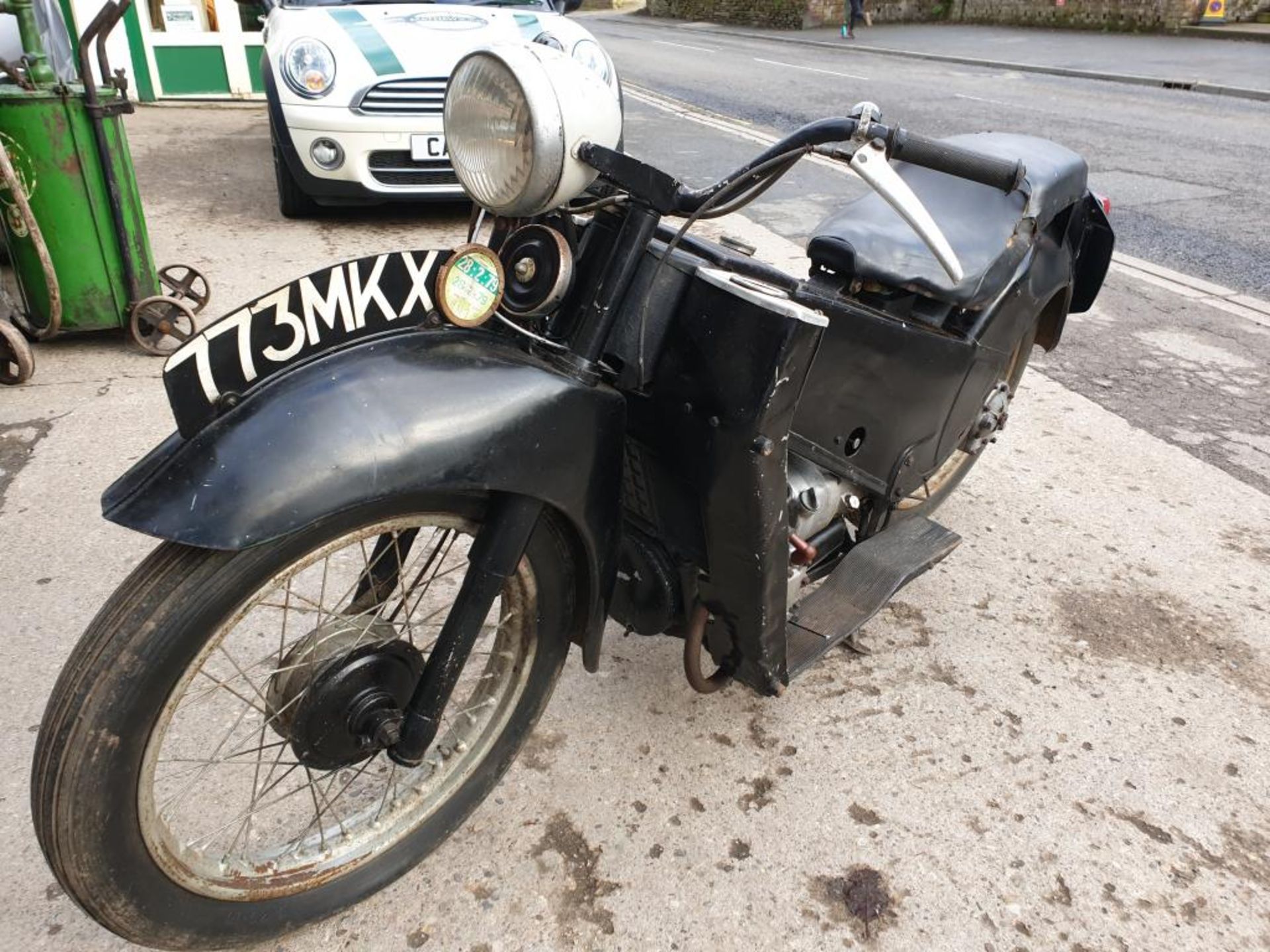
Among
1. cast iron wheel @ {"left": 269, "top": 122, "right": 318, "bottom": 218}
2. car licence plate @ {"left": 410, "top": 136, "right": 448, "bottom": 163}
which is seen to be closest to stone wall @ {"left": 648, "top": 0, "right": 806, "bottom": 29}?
cast iron wheel @ {"left": 269, "top": 122, "right": 318, "bottom": 218}

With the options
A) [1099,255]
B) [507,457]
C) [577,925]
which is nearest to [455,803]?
[577,925]

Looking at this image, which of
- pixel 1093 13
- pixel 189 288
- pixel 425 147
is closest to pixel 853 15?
pixel 1093 13

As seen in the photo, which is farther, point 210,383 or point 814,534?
point 814,534

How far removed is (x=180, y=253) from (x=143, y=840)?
15.1ft

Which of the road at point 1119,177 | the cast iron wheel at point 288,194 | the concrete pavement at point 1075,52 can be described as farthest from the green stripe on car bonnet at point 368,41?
the concrete pavement at point 1075,52

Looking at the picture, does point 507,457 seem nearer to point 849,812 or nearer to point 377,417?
point 377,417

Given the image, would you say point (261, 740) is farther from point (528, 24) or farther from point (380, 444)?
point (528, 24)

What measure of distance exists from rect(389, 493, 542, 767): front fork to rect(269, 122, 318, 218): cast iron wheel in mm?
4800

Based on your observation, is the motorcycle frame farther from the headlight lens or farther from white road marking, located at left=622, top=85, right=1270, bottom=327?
white road marking, located at left=622, top=85, right=1270, bottom=327

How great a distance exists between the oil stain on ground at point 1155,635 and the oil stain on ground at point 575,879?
1.46 m

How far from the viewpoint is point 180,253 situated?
5.34m

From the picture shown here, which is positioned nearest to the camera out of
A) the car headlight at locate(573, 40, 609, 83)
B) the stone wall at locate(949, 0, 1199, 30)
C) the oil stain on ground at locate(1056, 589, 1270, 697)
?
the oil stain on ground at locate(1056, 589, 1270, 697)

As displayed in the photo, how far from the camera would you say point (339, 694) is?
1607 mm

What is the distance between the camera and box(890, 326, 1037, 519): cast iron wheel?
9.43 feet
